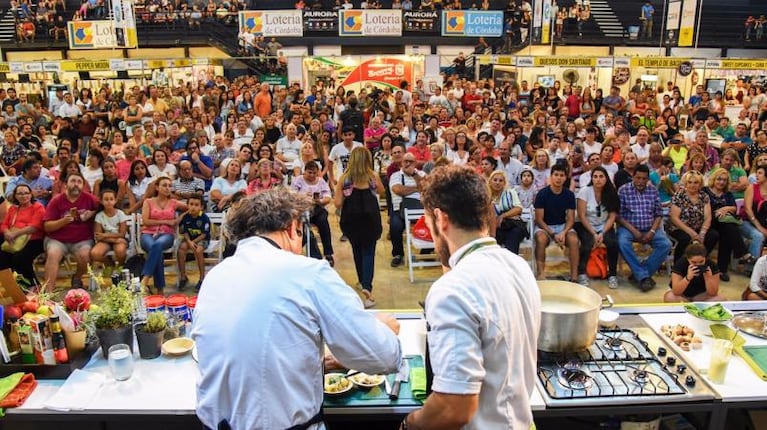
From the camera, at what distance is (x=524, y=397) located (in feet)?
5.87

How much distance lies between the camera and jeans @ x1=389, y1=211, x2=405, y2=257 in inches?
262

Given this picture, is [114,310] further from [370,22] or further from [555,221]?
[370,22]

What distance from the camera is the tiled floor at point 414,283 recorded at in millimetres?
5797

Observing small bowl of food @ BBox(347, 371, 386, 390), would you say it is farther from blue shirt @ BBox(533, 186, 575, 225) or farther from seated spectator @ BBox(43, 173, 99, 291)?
seated spectator @ BBox(43, 173, 99, 291)

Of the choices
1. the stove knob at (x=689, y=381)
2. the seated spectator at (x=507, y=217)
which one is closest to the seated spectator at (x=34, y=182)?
the seated spectator at (x=507, y=217)

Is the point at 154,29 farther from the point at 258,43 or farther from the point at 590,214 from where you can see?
the point at 590,214

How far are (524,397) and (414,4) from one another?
939 inches

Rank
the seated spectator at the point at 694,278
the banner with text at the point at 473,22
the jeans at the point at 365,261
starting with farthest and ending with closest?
the banner with text at the point at 473,22, the jeans at the point at 365,261, the seated spectator at the point at 694,278

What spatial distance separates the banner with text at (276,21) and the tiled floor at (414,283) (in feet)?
43.1

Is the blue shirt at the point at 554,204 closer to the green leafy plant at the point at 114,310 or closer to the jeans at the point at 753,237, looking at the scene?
the jeans at the point at 753,237

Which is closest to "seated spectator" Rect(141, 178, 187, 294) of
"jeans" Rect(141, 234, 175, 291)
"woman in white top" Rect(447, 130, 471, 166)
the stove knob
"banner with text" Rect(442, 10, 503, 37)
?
"jeans" Rect(141, 234, 175, 291)

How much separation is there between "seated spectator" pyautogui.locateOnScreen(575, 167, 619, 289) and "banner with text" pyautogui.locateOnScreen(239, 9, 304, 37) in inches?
557

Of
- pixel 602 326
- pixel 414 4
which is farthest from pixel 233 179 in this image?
pixel 414 4

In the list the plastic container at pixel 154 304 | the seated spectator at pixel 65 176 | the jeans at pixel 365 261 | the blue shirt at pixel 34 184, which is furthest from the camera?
the blue shirt at pixel 34 184
